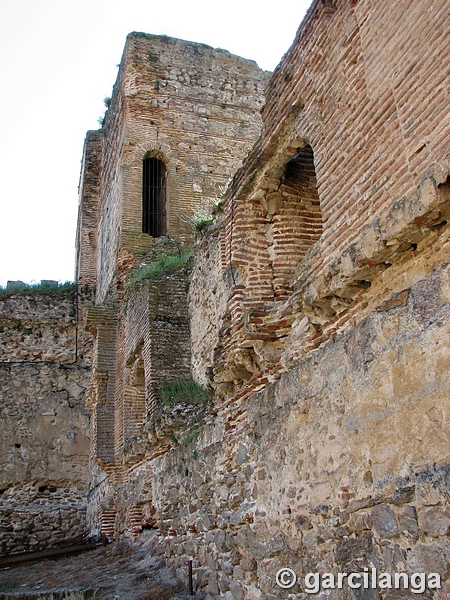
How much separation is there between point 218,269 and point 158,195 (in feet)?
17.5

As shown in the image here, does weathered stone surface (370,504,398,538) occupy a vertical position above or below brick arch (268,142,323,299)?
below

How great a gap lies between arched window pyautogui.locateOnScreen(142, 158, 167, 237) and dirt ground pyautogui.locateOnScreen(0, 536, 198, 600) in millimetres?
6140

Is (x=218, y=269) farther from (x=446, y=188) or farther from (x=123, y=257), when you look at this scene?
(x=446, y=188)

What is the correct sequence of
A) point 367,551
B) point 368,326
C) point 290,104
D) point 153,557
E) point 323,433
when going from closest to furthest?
point 367,551, point 368,326, point 323,433, point 290,104, point 153,557

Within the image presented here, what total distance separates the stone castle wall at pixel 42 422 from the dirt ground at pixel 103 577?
2.51m

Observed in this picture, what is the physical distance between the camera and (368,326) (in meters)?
3.41

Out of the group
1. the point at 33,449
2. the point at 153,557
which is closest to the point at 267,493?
the point at 153,557

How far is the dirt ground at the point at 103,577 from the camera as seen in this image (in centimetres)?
619

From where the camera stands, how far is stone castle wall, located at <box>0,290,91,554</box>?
1228 cm

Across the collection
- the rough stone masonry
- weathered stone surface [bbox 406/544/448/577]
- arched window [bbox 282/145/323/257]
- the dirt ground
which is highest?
arched window [bbox 282/145/323/257]

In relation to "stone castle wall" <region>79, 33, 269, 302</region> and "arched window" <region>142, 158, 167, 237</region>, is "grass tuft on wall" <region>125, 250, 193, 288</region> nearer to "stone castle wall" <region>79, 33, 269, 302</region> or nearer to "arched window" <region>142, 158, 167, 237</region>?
"stone castle wall" <region>79, 33, 269, 302</region>

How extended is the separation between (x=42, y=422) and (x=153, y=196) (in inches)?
224

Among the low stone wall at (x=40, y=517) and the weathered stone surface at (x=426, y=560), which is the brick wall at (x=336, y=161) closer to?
the weathered stone surface at (x=426, y=560)

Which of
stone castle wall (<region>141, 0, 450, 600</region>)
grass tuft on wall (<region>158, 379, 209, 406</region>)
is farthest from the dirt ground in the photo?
grass tuft on wall (<region>158, 379, 209, 406</region>)
